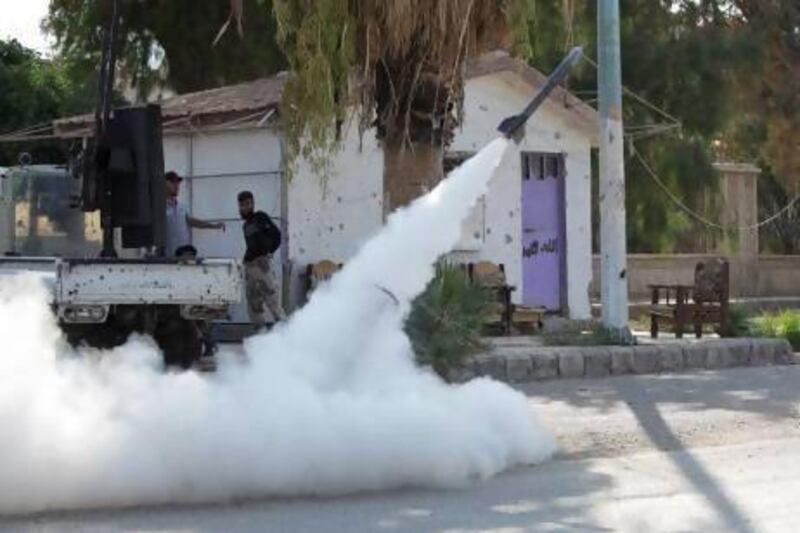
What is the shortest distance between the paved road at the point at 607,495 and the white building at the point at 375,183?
21.4 ft

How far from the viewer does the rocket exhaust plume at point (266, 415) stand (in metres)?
7.58

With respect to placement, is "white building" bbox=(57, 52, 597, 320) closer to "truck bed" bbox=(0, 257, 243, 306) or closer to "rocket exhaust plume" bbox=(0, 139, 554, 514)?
"truck bed" bbox=(0, 257, 243, 306)

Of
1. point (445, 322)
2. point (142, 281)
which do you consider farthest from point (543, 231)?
point (142, 281)

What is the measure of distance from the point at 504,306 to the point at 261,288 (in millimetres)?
4414

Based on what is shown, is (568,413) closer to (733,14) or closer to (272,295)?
(272,295)

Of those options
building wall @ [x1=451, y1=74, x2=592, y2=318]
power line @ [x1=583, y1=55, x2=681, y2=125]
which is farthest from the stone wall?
building wall @ [x1=451, y1=74, x2=592, y2=318]

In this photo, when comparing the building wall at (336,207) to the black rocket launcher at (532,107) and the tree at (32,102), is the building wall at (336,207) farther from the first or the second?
Answer: the tree at (32,102)

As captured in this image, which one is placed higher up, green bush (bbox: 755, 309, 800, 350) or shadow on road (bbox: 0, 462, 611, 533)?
green bush (bbox: 755, 309, 800, 350)

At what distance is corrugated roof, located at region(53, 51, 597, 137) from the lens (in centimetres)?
1702

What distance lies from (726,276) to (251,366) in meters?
10.6

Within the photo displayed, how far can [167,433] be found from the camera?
774 cm

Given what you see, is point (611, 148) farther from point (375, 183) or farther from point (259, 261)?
point (259, 261)

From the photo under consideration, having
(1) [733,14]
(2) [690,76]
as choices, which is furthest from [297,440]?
(1) [733,14]

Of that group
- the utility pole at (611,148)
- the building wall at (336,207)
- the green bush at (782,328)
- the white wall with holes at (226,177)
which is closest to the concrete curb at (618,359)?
the utility pole at (611,148)
